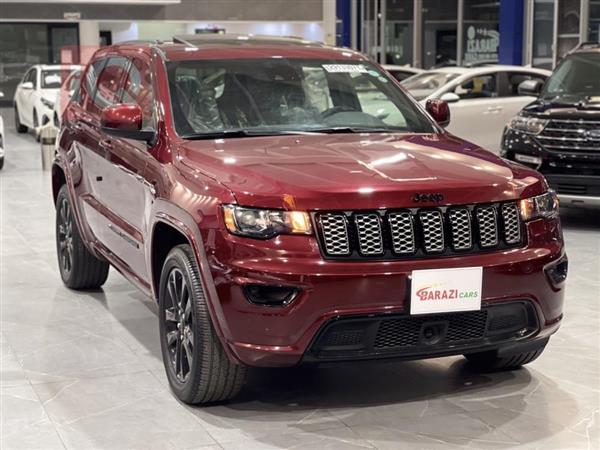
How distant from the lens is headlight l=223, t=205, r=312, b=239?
427 cm

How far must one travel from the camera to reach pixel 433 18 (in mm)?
29469

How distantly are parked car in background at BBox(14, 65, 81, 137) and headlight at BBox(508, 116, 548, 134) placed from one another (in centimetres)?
1031

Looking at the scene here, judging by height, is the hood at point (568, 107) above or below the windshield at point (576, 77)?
below

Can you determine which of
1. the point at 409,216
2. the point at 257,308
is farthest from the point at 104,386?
the point at 409,216

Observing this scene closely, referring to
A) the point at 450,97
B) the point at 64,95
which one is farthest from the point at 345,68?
the point at 64,95

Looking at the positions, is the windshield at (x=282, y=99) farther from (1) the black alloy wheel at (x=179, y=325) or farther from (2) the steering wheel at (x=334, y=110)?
(1) the black alloy wheel at (x=179, y=325)

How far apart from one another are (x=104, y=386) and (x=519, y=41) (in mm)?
20631

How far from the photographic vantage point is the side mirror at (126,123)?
521cm

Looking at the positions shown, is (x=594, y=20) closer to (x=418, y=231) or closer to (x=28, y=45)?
(x=28, y=45)

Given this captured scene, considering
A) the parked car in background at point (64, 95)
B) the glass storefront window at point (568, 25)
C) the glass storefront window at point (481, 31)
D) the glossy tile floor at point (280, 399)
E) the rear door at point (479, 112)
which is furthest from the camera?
the glass storefront window at point (481, 31)

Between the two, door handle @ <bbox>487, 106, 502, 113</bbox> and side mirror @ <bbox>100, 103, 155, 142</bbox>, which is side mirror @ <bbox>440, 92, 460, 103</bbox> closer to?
door handle @ <bbox>487, 106, 502, 113</bbox>

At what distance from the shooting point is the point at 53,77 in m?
19.6

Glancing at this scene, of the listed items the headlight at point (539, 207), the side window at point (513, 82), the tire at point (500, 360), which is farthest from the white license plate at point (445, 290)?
the side window at point (513, 82)

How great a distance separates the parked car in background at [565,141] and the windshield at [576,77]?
0.7 inches
